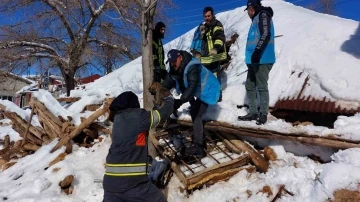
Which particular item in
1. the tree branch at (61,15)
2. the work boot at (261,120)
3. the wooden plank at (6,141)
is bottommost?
the wooden plank at (6,141)

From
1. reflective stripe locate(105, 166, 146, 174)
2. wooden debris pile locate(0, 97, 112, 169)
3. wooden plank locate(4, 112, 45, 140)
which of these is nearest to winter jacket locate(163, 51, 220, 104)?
reflective stripe locate(105, 166, 146, 174)

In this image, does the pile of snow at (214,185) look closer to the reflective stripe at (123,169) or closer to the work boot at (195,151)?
the work boot at (195,151)

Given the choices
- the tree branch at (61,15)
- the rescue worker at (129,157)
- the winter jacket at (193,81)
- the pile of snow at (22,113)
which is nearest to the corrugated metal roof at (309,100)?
the winter jacket at (193,81)

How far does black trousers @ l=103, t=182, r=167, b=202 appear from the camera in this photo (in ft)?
10.9

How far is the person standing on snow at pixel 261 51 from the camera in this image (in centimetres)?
478

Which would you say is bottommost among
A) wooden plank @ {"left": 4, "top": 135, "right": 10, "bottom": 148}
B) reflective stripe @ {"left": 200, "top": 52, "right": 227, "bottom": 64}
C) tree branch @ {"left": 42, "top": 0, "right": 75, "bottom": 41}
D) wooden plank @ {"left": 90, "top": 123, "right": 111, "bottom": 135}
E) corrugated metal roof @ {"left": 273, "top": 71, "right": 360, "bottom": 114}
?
wooden plank @ {"left": 4, "top": 135, "right": 10, "bottom": 148}

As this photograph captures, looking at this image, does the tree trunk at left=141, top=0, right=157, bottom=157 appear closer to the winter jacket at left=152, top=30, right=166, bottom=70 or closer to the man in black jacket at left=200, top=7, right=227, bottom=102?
the man in black jacket at left=200, top=7, right=227, bottom=102

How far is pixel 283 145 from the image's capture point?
178 inches

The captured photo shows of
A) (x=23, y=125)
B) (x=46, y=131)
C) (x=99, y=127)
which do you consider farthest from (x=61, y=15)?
(x=99, y=127)

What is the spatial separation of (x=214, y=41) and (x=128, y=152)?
3.44m

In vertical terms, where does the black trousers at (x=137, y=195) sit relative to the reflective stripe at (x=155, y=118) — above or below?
below

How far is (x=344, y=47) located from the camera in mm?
6023

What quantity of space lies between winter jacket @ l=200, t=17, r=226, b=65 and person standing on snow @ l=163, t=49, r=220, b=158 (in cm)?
139

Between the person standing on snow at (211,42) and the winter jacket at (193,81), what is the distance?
138cm
